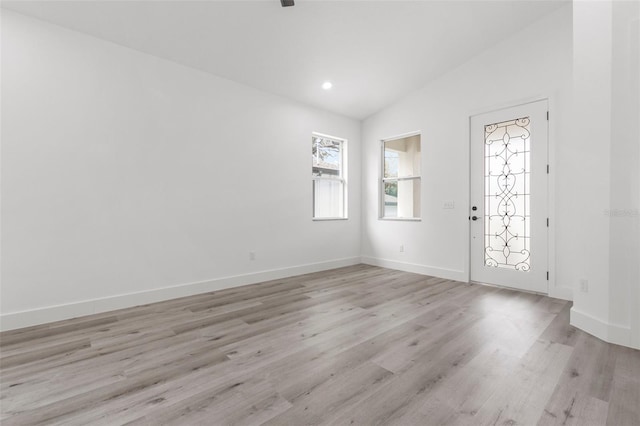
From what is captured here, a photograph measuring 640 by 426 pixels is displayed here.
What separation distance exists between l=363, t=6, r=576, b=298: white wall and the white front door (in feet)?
0.36

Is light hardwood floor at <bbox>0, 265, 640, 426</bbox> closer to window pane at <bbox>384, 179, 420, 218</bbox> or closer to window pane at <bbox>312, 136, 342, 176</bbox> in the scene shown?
window pane at <bbox>384, 179, 420, 218</bbox>

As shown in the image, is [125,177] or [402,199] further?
[402,199]

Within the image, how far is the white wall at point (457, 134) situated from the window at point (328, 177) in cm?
49

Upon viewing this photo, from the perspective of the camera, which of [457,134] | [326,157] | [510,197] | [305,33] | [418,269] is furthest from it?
[326,157]

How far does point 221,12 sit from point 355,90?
235cm

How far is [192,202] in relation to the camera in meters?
3.72

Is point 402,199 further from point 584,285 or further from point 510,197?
point 584,285

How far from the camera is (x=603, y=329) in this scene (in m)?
2.42

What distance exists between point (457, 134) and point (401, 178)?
47.0 inches

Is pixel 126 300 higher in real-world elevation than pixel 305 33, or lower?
lower

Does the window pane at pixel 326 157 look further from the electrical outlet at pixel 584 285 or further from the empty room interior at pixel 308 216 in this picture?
the electrical outlet at pixel 584 285

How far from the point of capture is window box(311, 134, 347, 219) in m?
5.22

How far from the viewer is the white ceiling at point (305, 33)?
9.55 ft

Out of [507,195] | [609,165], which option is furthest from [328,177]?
[609,165]
